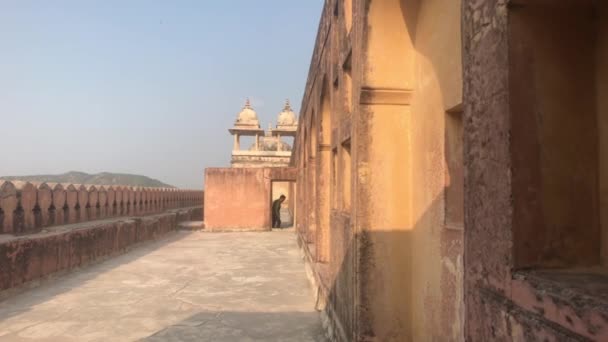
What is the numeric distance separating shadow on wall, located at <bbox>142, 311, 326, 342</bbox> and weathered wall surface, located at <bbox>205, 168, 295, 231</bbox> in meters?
10.2

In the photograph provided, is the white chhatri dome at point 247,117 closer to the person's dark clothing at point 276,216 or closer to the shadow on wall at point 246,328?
the person's dark clothing at point 276,216

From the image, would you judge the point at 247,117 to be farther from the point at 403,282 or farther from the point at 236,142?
the point at 403,282

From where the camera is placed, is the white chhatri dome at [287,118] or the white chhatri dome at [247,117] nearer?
the white chhatri dome at [247,117]

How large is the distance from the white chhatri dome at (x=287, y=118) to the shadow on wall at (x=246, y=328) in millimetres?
23994

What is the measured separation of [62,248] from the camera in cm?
717

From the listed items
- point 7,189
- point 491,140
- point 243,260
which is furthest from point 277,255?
point 491,140

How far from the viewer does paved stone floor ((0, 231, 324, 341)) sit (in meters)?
4.45

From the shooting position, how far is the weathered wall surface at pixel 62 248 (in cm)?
587

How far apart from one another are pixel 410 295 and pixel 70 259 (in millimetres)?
6658

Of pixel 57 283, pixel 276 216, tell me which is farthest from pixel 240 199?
pixel 57 283

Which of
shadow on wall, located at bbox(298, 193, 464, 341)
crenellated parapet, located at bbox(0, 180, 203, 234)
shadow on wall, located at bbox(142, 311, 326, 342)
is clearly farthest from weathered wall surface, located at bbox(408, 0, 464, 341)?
crenellated parapet, located at bbox(0, 180, 203, 234)

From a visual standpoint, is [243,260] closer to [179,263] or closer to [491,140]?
[179,263]

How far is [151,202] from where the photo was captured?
1403 cm

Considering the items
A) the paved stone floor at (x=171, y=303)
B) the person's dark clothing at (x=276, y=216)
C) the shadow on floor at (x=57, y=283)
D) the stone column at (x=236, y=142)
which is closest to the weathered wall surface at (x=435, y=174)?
the paved stone floor at (x=171, y=303)
